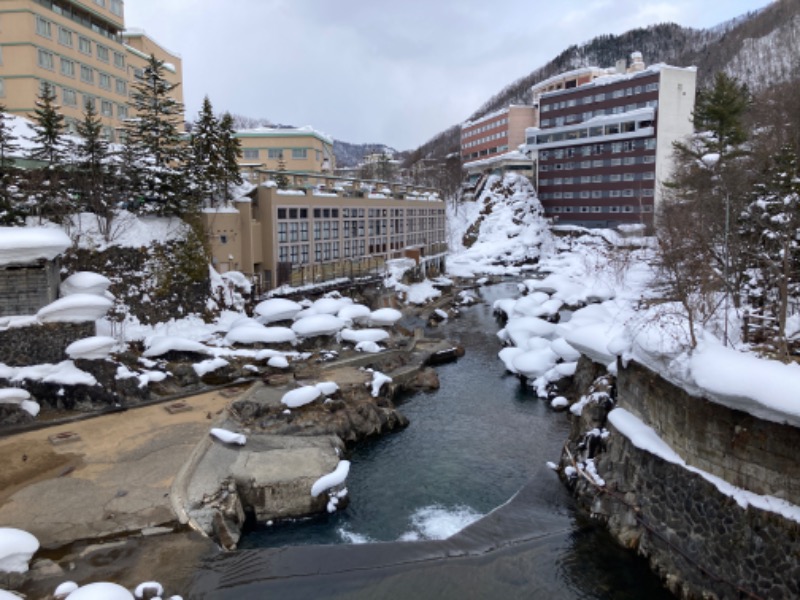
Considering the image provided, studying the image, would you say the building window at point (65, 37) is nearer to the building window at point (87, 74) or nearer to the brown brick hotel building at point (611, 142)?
the building window at point (87, 74)

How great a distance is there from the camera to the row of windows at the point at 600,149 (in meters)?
57.5

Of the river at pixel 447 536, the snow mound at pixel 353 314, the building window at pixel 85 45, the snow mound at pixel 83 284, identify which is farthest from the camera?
the building window at pixel 85 45

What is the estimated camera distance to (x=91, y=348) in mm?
18281

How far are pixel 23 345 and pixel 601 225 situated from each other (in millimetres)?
56525

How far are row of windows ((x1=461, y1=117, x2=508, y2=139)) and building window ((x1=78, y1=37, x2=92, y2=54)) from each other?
58313 millimetres

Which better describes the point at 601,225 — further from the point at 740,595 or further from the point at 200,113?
the point at 740,595

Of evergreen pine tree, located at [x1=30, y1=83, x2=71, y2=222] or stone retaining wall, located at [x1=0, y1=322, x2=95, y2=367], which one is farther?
evergreen pine tree, located at [x1=30, y1=83, x2=71, y2=222]

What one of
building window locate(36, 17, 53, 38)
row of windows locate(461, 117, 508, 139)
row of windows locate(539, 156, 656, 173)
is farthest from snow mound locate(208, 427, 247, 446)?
row of windows locate(461, 117, 508, 139)

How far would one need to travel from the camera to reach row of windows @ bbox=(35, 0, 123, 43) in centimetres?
3484

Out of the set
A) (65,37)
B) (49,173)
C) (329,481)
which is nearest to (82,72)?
(65,37)

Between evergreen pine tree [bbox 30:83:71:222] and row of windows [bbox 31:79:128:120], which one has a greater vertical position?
row of windows [bbox 31:79:128:120]

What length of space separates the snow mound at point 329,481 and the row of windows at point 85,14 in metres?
33.8

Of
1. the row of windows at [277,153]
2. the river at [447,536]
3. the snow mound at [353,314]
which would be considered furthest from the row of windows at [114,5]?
the river at [447,536]

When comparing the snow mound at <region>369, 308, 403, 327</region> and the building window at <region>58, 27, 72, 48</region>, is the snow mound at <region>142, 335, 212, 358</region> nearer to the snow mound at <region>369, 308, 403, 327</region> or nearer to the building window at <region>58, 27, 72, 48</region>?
the snow mound at <region>369, 308, 403, 327</region>
